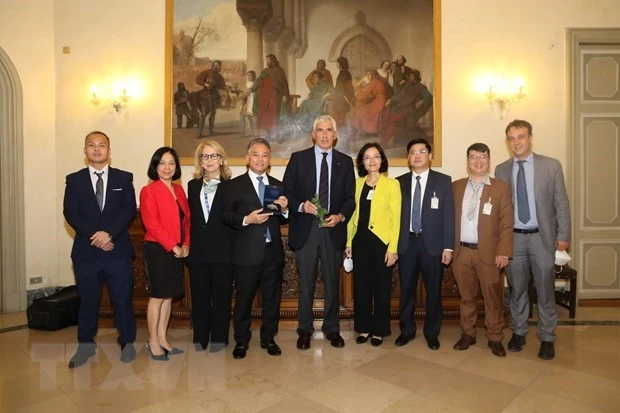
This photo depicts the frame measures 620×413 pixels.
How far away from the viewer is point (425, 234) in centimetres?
372

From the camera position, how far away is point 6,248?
16.5 feet

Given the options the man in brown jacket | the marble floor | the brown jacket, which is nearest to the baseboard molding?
the marble floor

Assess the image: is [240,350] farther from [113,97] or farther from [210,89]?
[113,97]

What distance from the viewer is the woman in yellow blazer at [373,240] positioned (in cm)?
369

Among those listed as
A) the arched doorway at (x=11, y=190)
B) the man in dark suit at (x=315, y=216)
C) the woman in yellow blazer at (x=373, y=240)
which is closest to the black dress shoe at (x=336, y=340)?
the man in dark suit at (x=315, y=216)

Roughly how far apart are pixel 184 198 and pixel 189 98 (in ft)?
7.13

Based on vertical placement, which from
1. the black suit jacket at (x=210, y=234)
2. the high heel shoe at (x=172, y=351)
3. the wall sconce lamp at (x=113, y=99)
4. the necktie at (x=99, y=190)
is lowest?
the high heel shoe at (x=172, y=351)

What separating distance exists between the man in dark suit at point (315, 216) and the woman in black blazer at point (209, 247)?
1.94 feet

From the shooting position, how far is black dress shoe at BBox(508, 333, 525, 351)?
3711 millimetres

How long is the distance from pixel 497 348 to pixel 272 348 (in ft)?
6.38

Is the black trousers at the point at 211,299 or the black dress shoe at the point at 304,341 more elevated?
the black trousers at the point at 211,299

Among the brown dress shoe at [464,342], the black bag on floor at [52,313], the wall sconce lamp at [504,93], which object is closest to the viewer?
the brown dress shoe at [464,342]

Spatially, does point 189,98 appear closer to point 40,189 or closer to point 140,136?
point 140,136

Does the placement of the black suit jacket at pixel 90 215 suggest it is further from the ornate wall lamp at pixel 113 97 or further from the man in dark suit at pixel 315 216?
the ornate wall lamp at pixel 113 97
